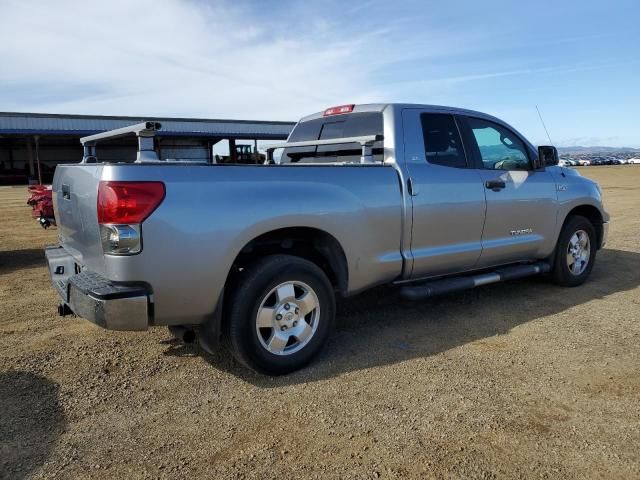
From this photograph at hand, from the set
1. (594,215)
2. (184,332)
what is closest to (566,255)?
(594,215)

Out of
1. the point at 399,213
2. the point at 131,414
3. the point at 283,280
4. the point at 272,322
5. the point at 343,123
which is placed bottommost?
the point at 131,414

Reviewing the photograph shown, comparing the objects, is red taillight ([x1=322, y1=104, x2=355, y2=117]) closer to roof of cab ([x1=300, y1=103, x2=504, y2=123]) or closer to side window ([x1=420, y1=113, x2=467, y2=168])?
roof of cab ([x1=300, y1=103, x2=504, y2=123])

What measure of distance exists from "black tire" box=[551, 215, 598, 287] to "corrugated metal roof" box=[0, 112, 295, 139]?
27318 mm

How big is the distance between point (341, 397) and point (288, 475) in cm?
86

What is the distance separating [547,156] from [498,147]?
0.70 metres

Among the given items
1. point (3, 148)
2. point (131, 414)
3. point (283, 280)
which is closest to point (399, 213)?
point (283, 280)

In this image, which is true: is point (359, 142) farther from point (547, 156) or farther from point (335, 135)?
point (547, 156)

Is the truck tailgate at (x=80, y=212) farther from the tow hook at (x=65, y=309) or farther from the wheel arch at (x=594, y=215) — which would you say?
the wheel arch at (x=594, y=215)

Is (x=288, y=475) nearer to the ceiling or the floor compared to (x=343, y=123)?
nearer to the floor

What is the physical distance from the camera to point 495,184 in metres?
5.00

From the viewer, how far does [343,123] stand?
510cm

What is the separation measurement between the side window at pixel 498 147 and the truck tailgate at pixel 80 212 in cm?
353

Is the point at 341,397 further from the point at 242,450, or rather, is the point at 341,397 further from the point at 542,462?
the point at 542,462

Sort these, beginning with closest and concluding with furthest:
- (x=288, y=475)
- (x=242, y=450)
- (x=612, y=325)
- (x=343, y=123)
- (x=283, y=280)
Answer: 1. (x=288, y=475)
2. (x=242, y=450)
3. (x=283, y=280)
4. (x=612, y=325)
5. (x=343, y=123)
